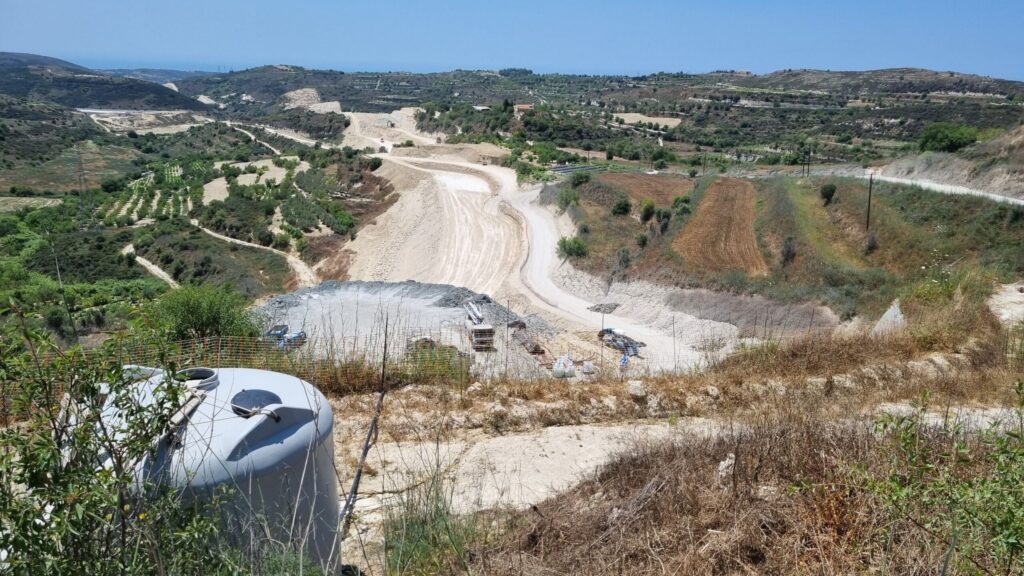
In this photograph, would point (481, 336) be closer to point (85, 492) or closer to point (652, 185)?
point (85, 492)

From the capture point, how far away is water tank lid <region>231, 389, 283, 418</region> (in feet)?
15.6

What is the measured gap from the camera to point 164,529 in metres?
3.71

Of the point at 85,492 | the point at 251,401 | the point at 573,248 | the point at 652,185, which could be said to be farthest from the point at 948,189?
the point at 85,492

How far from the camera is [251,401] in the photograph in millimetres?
4898

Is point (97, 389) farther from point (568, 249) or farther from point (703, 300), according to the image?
point (568, 249)

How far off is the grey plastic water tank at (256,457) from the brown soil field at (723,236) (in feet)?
102

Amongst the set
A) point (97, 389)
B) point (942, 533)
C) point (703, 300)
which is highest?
point (97, 389)

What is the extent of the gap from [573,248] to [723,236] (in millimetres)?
9102

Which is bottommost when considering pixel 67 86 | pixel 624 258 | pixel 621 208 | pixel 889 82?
pixel 624 258

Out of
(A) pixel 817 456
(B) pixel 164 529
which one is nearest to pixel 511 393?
(A) pixel 817 456

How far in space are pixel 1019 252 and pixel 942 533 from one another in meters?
27.6

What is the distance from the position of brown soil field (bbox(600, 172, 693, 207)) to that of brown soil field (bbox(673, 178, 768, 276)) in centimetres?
365

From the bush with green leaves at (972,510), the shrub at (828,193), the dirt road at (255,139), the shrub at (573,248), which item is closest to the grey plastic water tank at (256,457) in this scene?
the bush with green leaves at (972,510)

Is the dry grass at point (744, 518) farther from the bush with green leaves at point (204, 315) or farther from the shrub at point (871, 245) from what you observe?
the shrub at point (871, 245)
